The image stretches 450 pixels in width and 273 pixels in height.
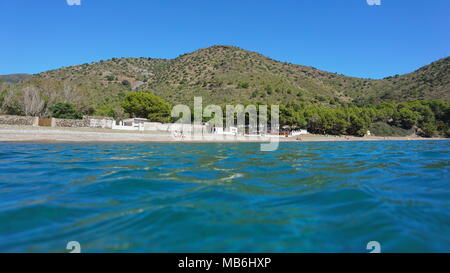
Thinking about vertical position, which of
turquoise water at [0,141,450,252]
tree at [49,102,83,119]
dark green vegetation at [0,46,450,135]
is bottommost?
turquoise water at [0,141,450,252]

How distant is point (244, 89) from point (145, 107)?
1553 inches

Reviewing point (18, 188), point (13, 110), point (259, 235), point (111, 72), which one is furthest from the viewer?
point (111, 72)

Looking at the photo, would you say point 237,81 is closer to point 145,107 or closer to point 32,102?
point 145,107

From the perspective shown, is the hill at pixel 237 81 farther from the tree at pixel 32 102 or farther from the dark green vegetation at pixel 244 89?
the tree at pixel 32 102

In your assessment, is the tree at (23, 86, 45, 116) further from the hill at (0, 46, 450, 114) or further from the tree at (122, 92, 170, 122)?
the hill at (0, 46, 450, 114)

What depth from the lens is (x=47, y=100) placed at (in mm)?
47688

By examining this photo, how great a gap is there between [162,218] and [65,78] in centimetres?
10490

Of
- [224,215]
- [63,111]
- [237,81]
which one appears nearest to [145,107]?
[63,111]

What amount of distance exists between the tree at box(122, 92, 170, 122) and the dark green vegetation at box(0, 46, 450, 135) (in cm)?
23

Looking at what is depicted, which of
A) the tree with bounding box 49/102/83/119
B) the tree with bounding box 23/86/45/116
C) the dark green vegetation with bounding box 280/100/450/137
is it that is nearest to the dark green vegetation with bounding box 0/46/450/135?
the tree with bounding box 23/86/45/116

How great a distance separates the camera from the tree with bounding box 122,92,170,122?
173 feet
